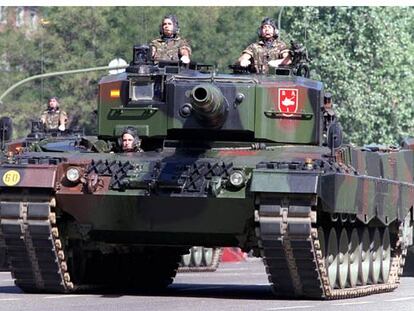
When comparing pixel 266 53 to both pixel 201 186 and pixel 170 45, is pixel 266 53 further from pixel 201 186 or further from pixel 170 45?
pixel 201 186

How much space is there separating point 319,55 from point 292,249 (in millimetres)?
38915

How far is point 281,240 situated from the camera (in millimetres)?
22688

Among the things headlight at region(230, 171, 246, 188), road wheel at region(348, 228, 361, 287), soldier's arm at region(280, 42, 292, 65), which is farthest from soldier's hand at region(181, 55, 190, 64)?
road wheel at region(348, 228, 361, 287)

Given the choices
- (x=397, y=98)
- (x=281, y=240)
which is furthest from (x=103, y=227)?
(x=397, y=98)

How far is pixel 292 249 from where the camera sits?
22.9 meters

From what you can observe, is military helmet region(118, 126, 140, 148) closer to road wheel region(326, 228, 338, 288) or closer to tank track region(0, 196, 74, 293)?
tank track region(0, 196, 74, 293)

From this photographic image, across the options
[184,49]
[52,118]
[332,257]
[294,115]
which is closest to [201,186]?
[294,115]

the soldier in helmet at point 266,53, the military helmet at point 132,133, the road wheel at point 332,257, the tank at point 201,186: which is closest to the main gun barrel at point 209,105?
the tank at point 201,186

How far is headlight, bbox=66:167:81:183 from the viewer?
76.3ft

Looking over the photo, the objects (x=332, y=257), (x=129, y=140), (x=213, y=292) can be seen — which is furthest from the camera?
(x=213, y=292)

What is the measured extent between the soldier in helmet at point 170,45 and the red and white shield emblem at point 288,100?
69.5 inches

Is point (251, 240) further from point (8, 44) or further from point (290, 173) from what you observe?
point (8, 44)

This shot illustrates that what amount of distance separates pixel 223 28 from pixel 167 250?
47694 millimetres

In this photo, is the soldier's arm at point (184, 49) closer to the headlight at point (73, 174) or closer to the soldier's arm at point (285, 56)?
the soldier's arm at point (285, 56)
